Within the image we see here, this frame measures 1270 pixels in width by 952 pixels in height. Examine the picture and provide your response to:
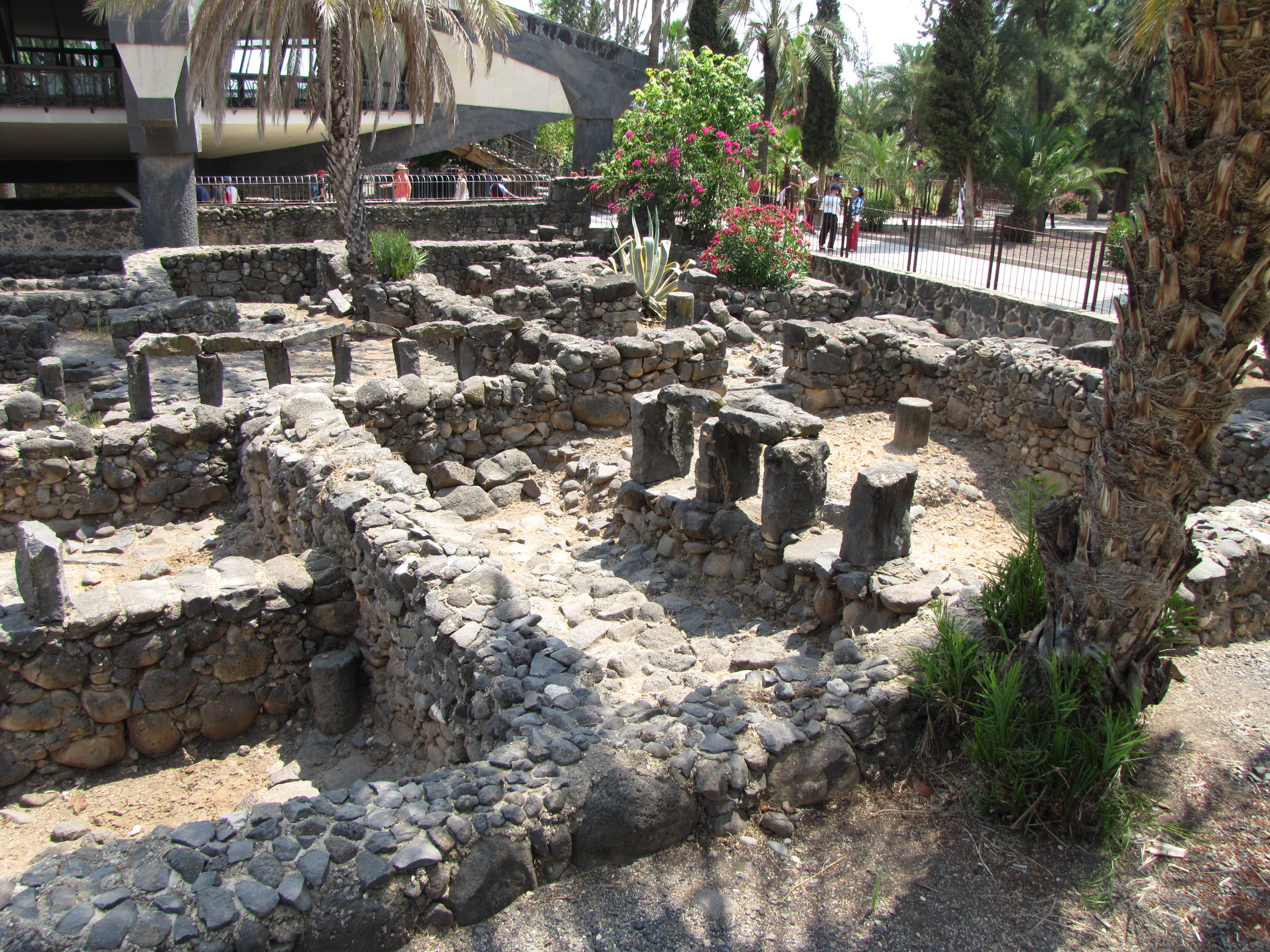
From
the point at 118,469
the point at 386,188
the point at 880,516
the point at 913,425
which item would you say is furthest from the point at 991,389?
the point at 386,188

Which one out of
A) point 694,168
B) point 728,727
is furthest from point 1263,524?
point 694,168

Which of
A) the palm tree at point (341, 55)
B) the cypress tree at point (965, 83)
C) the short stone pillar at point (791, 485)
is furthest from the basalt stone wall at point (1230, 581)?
the cypress tree at point (965, 83)

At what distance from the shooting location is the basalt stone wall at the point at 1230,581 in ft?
17.5

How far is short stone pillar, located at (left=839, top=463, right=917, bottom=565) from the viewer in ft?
18.3

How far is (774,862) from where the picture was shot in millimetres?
3584

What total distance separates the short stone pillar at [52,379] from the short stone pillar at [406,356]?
373 centimetres

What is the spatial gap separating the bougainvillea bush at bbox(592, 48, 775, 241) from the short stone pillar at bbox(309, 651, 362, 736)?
14.6 metres

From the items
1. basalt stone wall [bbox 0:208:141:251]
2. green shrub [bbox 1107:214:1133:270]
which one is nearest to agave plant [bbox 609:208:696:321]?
green shrub [bbox 1107:214:1133:270]

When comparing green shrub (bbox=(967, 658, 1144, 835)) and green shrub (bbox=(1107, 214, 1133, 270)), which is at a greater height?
green shrub (bbox=(1107, 214, 1133, 270))

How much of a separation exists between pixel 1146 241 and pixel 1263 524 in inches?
136

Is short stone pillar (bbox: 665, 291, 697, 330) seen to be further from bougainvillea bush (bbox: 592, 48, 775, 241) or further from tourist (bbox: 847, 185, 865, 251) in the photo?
tourist (bbox: 847, 185, 865, 251)

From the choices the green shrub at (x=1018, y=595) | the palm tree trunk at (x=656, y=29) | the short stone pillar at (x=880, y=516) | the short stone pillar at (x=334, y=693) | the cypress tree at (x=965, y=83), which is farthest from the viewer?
the palm tree trunk at (x=656, y=29)

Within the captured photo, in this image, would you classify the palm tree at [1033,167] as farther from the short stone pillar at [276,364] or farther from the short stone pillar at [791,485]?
the short stone pillar at [791,485]

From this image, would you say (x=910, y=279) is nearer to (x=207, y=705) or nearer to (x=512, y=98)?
(x=207, y=705)
